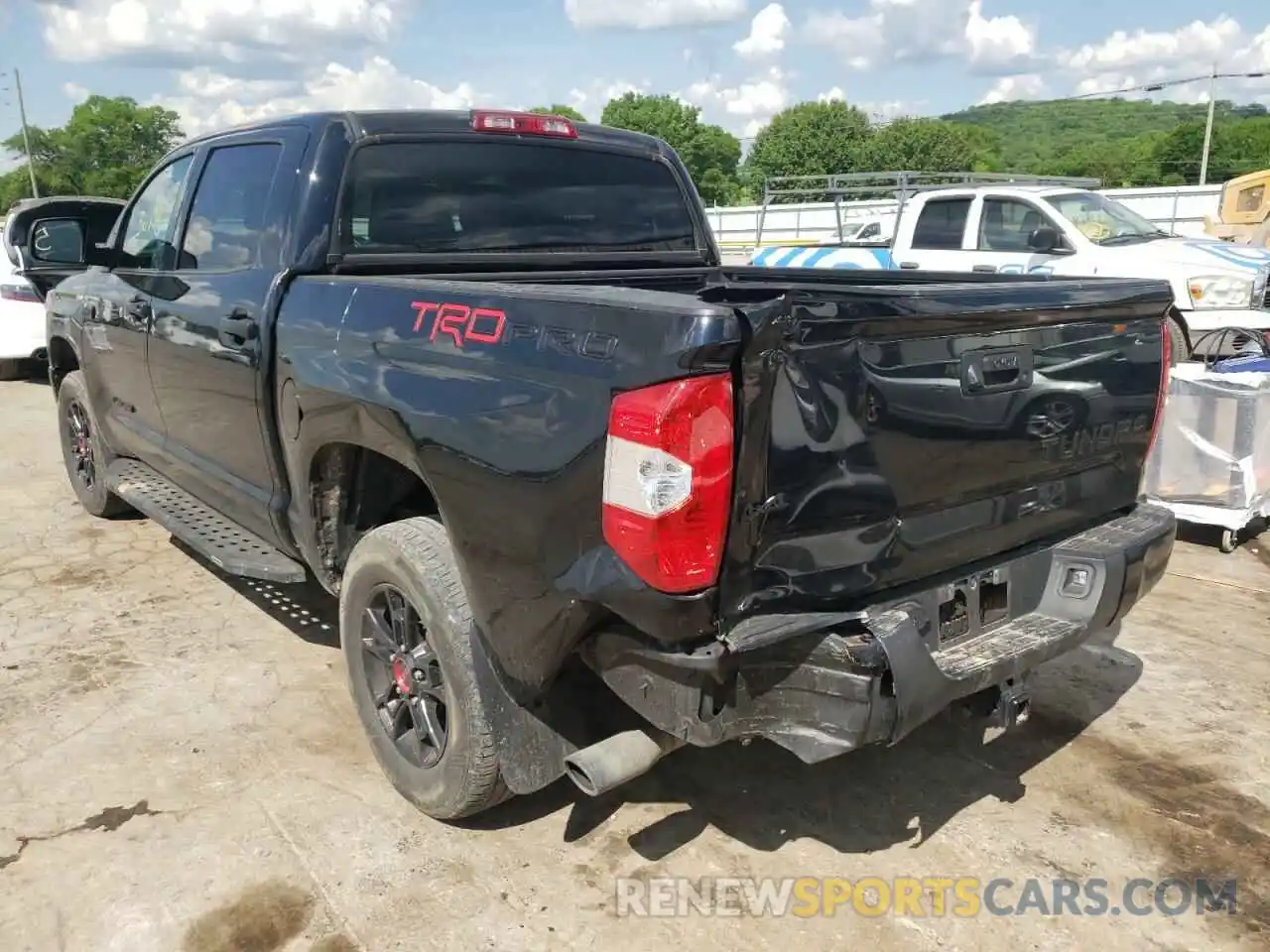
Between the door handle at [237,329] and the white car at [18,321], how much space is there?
27.8 ft

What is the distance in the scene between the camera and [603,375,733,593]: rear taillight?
207cm

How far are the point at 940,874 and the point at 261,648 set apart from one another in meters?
2.84

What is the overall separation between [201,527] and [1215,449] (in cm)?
510

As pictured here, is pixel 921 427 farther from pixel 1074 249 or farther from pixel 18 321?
pixel 18 321

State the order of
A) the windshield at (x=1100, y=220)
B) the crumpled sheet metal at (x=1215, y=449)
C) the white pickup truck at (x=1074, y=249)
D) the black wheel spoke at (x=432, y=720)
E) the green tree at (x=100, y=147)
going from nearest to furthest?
1. the black wheel spoke at (x=432, y=720)
2. the crumpled sheet metal at (x=1215, y=449)
3. the white pickup truck at (x=1074, y=249)
4. the windshield at (x=1100, y=220)
5. the green tree at (x=100, y=147)

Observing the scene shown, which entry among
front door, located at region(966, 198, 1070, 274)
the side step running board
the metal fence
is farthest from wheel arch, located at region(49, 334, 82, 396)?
the metal fence

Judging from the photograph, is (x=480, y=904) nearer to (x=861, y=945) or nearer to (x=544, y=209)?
(x=861, y=945)

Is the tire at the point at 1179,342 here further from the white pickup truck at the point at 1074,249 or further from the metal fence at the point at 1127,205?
the metal fence at the point at 1127,205

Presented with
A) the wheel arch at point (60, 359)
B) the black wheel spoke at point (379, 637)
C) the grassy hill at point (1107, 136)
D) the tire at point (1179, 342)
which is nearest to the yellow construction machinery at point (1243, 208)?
the tire at point (1179, 342)

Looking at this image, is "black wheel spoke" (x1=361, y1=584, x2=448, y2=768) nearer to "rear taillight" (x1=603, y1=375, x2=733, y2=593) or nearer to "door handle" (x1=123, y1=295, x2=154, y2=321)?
"rear taillight" (x1=603, y1=375, x2=733, y2=593)

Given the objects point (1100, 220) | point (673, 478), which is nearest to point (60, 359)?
point (673, 478)

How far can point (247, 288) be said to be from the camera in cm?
360

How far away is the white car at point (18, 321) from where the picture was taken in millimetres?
10734

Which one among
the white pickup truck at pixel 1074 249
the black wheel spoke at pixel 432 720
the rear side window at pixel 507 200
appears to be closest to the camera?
the black wheel spoke at pixel 432 720
